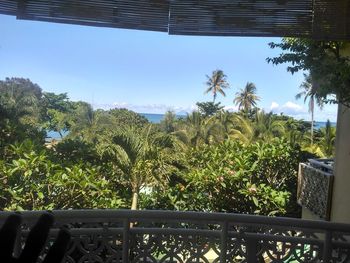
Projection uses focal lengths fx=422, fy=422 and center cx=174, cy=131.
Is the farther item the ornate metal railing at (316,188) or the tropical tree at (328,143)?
the tropical tree at (328,143)

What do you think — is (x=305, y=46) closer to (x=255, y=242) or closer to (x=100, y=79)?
(x=255, y=242)

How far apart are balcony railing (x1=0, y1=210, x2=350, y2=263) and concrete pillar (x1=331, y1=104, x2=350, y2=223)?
345 cm

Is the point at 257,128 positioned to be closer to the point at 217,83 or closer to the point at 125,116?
the point at 125,116

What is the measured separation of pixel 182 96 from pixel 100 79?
29.2 feet

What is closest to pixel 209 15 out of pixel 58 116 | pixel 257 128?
pixel 257 128

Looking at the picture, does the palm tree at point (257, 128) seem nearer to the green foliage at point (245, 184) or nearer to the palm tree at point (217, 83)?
the green foliage at point (245, 184)

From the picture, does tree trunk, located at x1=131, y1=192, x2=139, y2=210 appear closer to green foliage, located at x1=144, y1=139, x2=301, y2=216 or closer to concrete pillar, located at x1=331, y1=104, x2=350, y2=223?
green foliage, located at x1=144, y1=139, x2=301, y2=216

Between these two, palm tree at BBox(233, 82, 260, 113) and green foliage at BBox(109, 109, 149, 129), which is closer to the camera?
green foliage at BBox(109, 109, 149, 129)

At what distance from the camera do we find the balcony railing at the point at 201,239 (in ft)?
4.76

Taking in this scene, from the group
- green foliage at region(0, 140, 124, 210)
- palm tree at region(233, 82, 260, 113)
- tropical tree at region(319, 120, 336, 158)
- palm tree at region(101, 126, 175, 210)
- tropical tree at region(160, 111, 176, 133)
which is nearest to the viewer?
green foliage at region(0, 140, 124, 210)

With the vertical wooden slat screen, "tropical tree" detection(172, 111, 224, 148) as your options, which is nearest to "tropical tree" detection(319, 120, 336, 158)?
"tropical tree" detection(172, 111, 224, 148)

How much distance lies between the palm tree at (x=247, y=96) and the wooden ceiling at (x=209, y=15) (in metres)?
32.5

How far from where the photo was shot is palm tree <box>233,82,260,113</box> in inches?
1335

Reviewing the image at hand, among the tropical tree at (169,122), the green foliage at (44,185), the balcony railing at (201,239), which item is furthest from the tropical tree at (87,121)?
the balcony railing at (201,239)
